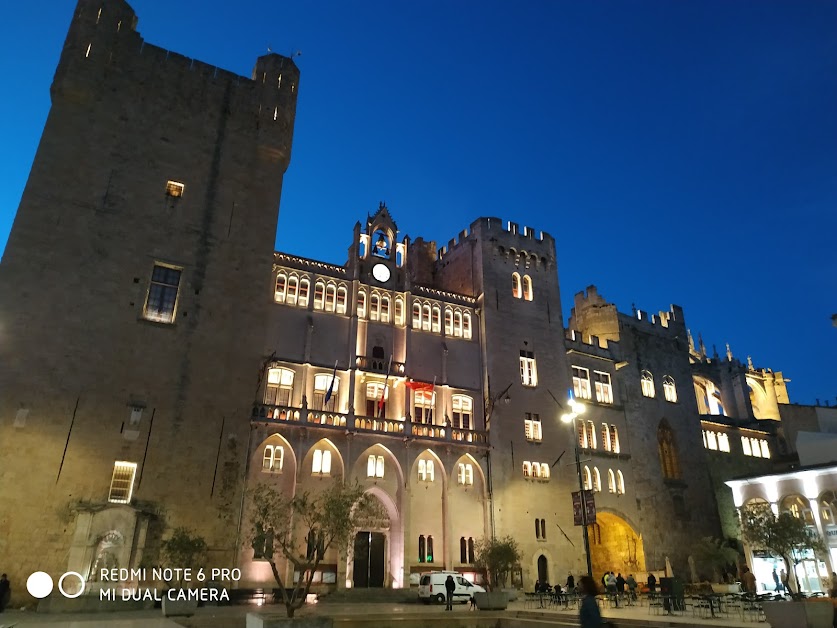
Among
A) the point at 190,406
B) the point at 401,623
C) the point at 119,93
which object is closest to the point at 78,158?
the point at 119,93

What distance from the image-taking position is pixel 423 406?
4078 centimetres

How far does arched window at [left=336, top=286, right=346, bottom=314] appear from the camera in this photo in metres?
39.8

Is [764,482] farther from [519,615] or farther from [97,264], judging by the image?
[97,264]

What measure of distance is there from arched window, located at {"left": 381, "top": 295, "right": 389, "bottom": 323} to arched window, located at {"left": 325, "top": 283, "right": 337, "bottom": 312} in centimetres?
346

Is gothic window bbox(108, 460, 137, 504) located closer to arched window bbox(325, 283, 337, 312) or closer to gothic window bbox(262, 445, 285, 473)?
gothic window bbox(262, 445, 285, 473)

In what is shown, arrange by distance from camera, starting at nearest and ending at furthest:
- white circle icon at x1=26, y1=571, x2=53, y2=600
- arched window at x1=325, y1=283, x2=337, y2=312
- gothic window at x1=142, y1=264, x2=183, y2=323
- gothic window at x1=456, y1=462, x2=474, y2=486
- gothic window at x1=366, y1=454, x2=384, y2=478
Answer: white circle icon at x1=26, y1=571, x2=53, y2=600 < gothic window at x1=142, y1=264, x2=183, y2=323 < gothic window at x1=366, y1=454, x2=384, y2=478 < gothic window at x1=456, y1=462, x2=474, y2=486 < arched window at x1=325, y1=283, x2=337, y2=312

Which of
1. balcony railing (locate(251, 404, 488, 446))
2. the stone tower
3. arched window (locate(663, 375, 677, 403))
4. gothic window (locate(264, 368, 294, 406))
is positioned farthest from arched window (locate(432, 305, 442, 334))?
arched window (locate(663, 375, 677, 403))

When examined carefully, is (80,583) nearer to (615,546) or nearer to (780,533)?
(780,533)

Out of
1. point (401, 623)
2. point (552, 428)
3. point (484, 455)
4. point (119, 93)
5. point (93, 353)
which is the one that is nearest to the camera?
point (401, 623)

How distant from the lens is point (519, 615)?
23281mm

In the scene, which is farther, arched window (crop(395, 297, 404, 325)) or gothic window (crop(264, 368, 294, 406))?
arched window (crop(395, 297, 404, 325))

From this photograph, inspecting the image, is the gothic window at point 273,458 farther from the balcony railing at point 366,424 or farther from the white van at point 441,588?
the white van at point 441,588

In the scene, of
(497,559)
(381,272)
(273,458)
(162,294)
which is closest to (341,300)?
(381,272)

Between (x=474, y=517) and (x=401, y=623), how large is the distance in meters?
18.7
